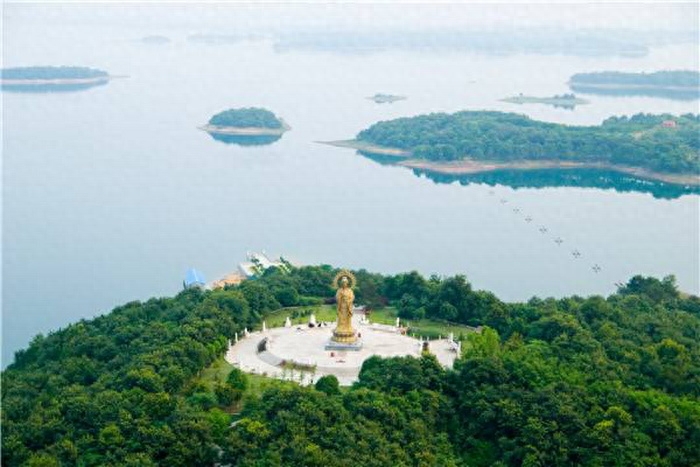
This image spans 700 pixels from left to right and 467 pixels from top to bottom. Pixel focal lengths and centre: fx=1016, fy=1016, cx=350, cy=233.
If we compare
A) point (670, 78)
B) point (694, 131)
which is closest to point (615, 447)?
point (694, 131)

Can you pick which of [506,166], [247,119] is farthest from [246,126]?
[506,166]

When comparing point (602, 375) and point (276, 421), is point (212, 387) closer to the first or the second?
point (276, 421)

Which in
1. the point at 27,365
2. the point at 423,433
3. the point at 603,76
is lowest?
the point at 603,76

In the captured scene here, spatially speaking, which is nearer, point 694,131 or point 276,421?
point 276,421

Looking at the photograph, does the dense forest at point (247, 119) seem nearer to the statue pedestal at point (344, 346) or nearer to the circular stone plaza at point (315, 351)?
the circular stone plaza at point (315, 351)

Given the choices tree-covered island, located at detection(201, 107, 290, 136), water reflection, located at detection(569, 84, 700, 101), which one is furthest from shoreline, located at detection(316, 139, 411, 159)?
water reflection, located at detection(569, 84, 700, 101)

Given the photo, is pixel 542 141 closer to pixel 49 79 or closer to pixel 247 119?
pixel 247 119

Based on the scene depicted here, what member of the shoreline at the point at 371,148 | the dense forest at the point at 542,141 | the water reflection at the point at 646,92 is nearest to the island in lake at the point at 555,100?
the water reflection at the point at 646,92
